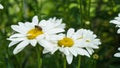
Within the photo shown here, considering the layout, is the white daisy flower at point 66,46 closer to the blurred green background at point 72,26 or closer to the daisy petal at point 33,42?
the daisy petal at point 33,42

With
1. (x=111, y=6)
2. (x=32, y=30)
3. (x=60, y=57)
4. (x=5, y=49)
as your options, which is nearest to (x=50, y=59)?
(x=60, y=57)

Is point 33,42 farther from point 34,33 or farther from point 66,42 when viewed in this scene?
point 66,42

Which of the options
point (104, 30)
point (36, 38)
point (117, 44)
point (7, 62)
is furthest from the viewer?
point (104, 30)

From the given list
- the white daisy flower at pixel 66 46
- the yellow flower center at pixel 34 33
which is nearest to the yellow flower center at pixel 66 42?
the white daisy flower at pixel 66 46

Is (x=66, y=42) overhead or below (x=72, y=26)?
below

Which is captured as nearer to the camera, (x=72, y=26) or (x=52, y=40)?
(x=52, y=40)

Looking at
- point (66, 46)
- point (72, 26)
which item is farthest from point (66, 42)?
point (72, 26)

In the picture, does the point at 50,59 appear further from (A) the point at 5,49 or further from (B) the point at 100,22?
(B) the point at 100,22
